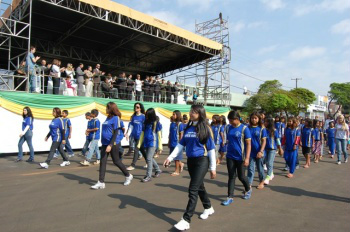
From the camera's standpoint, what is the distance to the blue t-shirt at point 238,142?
182 inches

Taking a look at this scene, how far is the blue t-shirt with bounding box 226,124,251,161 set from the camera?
182 inches

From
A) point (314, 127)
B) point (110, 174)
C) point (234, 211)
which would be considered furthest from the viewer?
point (314, 127)

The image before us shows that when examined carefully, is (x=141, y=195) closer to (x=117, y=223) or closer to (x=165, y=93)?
(x=117, y=223)

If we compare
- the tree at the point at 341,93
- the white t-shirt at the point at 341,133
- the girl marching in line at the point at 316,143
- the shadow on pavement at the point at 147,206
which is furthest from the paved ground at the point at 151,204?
the tree at the point at 341,93

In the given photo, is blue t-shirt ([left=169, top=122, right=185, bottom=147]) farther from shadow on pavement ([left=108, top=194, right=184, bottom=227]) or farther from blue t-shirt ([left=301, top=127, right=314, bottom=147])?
blue t-shirt ([left=301, top=127, right=314, bottom=147])

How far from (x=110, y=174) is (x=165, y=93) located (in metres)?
9.34

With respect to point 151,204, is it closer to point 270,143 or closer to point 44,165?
point 270,143

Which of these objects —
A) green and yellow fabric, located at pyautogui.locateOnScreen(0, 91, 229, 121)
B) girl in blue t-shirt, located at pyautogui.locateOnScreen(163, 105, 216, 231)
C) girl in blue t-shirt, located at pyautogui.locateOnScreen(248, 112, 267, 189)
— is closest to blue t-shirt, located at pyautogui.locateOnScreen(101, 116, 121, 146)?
girl in blue t-shirt, located at pyautogui.locateOnScreen(163, 105, 216, 231)

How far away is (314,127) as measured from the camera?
A: 32.6 feet

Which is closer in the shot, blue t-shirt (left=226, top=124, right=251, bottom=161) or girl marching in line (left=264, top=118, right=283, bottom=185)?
Result: blue t-shirt (left=226, top=124, right=251, bottom=161)

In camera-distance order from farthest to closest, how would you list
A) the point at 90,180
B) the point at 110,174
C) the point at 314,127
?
the point at 314,127 < the point at 110,174 < the point at 90,180

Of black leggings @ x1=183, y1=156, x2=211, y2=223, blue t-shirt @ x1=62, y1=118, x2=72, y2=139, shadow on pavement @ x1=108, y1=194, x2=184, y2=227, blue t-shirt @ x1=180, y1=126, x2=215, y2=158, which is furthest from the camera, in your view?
blue t-shirt @ x1=62, y1=118, x2=72, y2=139

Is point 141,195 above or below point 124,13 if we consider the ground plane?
below

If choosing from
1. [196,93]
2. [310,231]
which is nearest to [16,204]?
[310,231]
